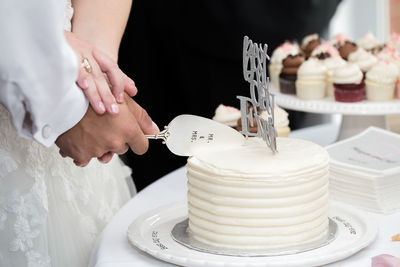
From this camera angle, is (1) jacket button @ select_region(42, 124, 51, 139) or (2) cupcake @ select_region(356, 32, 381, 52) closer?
(1) jacket button @ select_region(42, 124, 51, 139)

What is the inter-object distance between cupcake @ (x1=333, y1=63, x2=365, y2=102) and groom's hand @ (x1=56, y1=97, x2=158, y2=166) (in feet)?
3.44

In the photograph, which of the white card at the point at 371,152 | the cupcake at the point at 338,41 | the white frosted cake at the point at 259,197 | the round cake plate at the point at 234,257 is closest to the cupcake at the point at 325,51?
the cupcake at the point at 338,41

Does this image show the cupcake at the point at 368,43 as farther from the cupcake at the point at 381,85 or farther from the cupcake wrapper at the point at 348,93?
the cupcake wrapper at the point at 348,93

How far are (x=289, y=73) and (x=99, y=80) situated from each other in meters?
1.36

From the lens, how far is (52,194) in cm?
155

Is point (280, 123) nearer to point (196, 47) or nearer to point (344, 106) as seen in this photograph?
point (344, 106)

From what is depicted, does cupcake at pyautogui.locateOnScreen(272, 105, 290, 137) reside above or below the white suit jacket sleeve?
below

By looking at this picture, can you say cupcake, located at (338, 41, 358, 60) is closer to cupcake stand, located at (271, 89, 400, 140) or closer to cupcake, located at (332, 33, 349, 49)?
cupcake, located at (332, 33, 349, 49)

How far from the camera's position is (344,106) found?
7.14 ft

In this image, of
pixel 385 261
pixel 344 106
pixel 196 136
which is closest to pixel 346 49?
pixel 344 106

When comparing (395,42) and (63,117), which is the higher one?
(63,117)

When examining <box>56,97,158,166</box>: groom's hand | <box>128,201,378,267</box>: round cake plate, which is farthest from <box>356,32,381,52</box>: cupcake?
<box>56,97,158,166</box>: groom's hand

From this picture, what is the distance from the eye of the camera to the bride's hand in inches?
52.0

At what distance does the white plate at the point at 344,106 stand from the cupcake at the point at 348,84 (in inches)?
1.2
